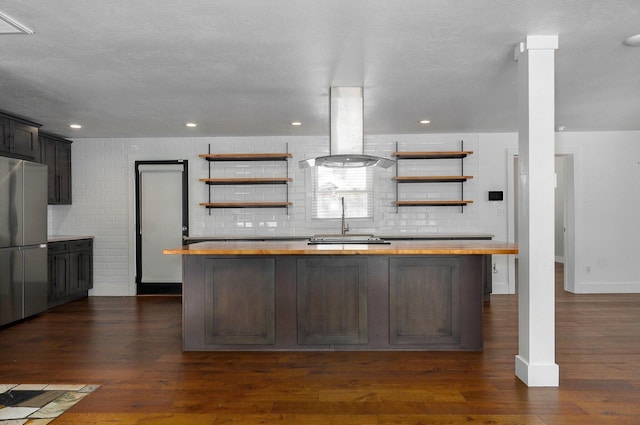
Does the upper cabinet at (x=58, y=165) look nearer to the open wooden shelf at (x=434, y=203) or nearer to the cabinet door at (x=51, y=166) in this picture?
the cabinet door at (x=51, y=166)

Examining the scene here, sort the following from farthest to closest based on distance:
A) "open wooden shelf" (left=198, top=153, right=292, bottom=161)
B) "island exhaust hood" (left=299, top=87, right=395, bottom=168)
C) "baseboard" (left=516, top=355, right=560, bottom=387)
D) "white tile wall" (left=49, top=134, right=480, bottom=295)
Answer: "white tile wall" (left=49, top=134, right=480, bottom=295) < "open wooden shelf" (left=198, top=153, right=292, bottom=161) < "island exhaust hood" (left=299, top=87, right=395, bottom=168) < "baseboard" (left=516, top=355, right=560, bottom=387)

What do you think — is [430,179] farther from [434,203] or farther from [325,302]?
[325,302]

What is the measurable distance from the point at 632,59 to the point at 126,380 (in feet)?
15.2

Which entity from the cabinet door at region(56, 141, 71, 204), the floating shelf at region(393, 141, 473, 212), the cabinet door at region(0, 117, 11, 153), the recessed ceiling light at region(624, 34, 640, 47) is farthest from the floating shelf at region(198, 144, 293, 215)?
the recessed ceiling light at region(624, 34, 640, 47)

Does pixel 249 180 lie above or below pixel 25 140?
below

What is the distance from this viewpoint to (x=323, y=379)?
327 centimetres

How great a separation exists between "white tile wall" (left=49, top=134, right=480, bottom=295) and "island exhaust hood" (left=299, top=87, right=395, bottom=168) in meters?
2.40

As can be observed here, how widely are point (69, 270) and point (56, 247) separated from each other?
456mm

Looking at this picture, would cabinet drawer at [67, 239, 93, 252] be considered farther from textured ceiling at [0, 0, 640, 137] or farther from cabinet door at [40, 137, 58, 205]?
textured ceiling at [0, 0, 640, 137]

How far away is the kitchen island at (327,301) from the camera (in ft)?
12.9

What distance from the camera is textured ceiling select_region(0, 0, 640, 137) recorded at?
269cm

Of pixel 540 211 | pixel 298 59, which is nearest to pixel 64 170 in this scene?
pixel 298 59

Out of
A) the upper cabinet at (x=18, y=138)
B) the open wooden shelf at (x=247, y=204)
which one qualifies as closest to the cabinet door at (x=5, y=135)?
the upper cabinet at (x=18, y=138)

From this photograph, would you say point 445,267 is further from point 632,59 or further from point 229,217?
point 229,217
